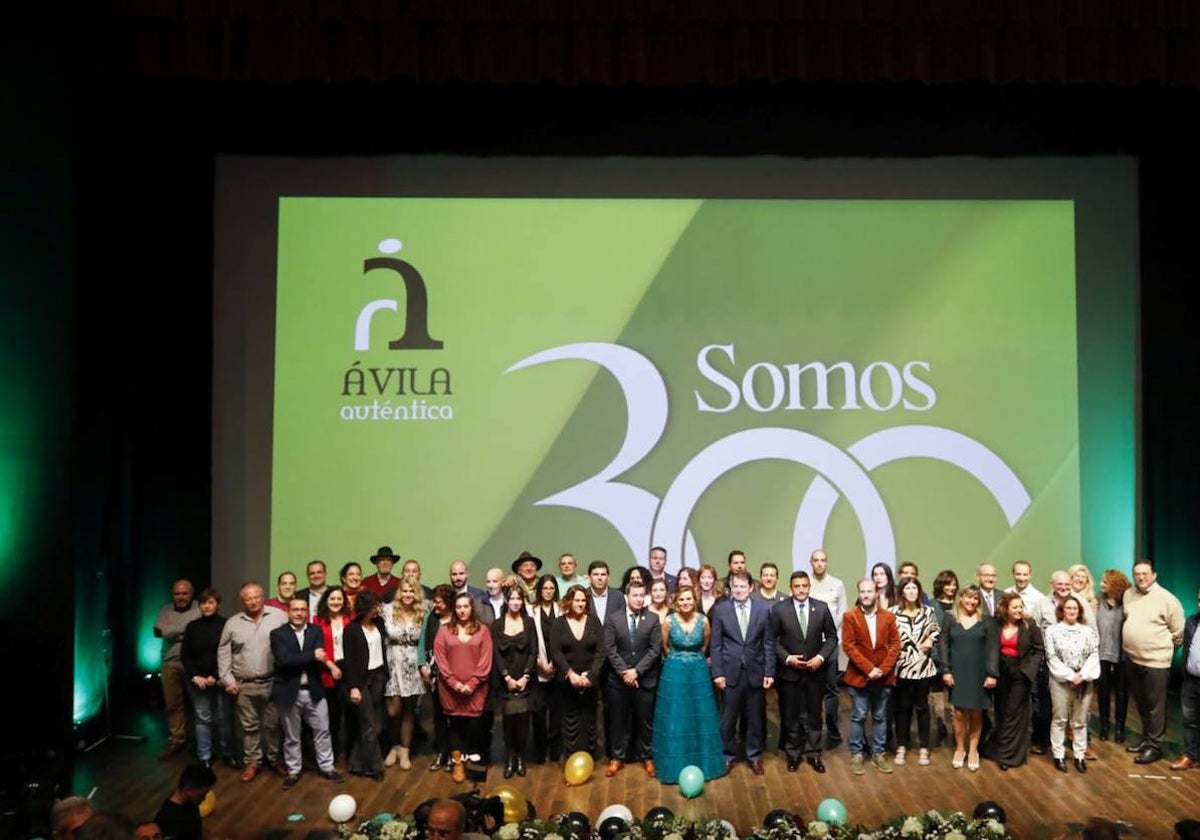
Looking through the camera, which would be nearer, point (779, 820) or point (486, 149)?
point (779, 820)

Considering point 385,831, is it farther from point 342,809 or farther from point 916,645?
point 916,645

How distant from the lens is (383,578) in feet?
27.5

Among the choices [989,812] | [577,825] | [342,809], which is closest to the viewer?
[577,825]

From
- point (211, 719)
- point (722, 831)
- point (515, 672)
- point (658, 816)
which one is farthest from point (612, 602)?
point (722, 831)

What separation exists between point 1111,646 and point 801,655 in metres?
2.10

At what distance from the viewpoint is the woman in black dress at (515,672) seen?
7391 mm

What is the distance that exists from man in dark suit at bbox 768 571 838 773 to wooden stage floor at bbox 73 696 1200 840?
0.61 ft

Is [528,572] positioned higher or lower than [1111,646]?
higher

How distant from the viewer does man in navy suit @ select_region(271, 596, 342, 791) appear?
7242 millimetres

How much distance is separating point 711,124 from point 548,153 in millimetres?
1245

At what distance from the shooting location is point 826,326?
9.21 meters

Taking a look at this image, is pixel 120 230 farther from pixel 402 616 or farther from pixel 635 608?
pixel 635 608

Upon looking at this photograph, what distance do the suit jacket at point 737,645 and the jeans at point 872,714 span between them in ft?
2.01

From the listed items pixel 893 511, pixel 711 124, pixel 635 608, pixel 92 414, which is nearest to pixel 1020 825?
pixel 635 608
